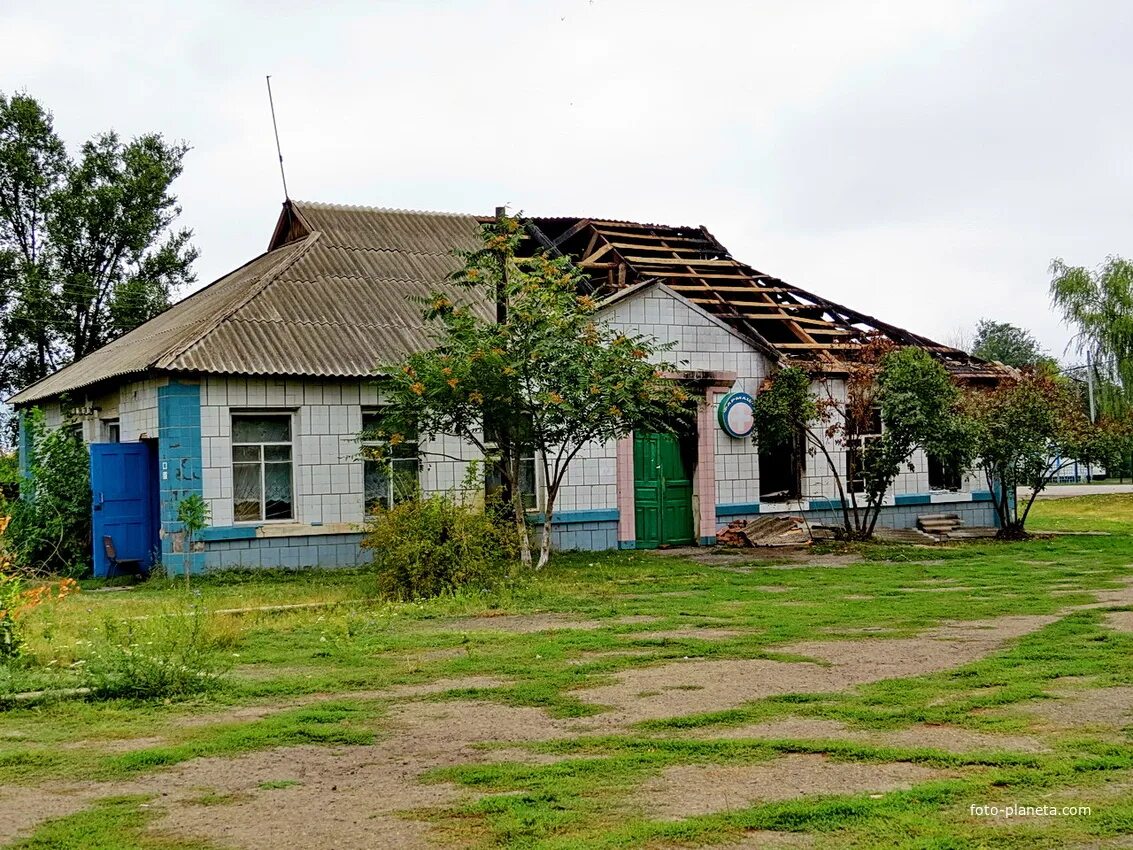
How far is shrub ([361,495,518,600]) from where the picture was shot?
13875 millimetres

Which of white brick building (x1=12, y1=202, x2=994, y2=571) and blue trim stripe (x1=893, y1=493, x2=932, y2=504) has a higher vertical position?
white brick building (x1=12, y1=202, x2=994, y2=571)

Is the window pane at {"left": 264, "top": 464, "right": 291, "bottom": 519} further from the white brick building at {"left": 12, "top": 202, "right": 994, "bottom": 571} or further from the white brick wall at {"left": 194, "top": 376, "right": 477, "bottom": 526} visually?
the white brick wall at {"left": 194, "top": 376, "right": 477, "bottom": 526}

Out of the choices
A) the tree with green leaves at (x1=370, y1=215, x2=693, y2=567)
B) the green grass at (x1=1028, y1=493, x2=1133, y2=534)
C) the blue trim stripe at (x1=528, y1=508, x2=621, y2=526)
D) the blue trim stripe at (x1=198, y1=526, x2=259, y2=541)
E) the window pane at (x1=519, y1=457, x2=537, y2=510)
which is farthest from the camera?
the green grass at (x1=1028, y1=493, x2=1133, y2=534)

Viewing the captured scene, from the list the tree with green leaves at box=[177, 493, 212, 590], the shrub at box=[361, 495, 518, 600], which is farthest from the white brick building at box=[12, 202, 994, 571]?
the shrub at box=[361, 495, 518, 600]

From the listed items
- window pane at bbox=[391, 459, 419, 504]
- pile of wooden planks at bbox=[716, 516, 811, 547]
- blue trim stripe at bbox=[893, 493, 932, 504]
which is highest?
window pane at bbox=[391, 459, 419, 504]

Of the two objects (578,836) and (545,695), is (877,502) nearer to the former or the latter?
(545,695)

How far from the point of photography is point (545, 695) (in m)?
8.23

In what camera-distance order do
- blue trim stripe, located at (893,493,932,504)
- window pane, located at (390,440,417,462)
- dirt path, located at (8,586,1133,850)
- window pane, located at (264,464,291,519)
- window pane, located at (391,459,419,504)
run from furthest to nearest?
blue trim stripe, located at (893,493,932,504) → window pane, located at (390,440,417,462) → window pane, located at (264,464,291,519) → window pane, located at (391,459,419,504) → dirt path, located at (8,586,1133,850)

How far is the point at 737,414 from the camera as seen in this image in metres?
21.1

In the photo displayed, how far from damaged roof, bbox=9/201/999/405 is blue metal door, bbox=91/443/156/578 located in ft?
4.10

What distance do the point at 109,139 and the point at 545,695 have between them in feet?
108

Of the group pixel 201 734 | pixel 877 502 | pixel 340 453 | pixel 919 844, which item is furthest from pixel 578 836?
pixel 877 502

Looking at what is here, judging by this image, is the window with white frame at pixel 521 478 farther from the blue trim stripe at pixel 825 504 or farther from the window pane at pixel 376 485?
the blue trim stripe at pixel 825 504

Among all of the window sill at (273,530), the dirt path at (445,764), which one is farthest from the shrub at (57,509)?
the dirt path at (445,764)
